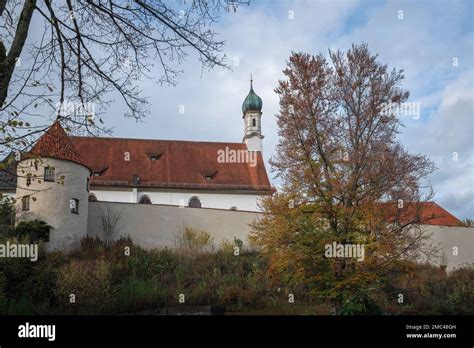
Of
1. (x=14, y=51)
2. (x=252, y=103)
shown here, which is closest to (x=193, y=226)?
(x=14, y=51)

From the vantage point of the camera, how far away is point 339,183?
1789 centimetres

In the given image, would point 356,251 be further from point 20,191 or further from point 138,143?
point 138,143

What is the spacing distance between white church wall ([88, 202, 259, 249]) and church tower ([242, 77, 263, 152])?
1842 cm

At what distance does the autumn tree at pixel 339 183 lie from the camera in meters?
17.0

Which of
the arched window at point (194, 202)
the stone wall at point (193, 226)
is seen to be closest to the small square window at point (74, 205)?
the stone wall at point (193, 226)

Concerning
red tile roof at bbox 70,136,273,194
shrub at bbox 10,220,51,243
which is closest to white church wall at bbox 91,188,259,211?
red tile roof at bbox 70,136,273,194

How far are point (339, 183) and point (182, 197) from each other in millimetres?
25057

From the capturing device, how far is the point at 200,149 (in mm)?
46688

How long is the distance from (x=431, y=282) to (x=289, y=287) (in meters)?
7.61

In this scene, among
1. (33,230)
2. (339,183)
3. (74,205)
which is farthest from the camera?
(74,205)

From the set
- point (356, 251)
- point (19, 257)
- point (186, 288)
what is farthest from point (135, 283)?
point (356, 251)

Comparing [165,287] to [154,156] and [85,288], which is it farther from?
[154,156]

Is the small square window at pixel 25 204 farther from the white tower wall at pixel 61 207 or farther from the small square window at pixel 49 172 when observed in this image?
the small square window at pixel 49 172

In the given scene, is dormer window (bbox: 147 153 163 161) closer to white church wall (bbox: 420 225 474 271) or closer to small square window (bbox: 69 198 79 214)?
small square window (bbox: 69 198 79 214)
